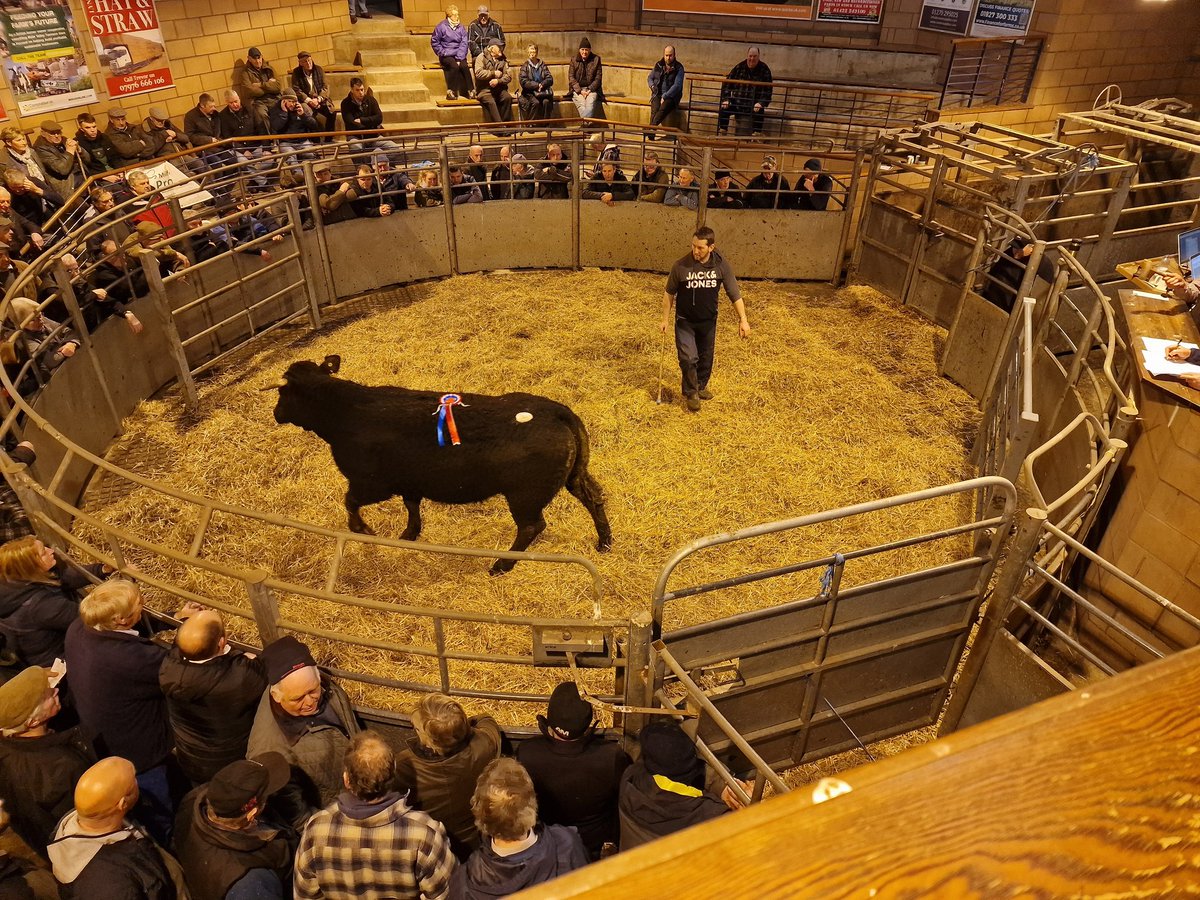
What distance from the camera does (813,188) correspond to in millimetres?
10336

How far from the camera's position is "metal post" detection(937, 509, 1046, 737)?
390 cm

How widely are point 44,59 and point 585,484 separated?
1024cm

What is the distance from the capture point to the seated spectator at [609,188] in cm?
1057

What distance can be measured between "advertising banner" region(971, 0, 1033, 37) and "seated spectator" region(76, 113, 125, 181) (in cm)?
1518

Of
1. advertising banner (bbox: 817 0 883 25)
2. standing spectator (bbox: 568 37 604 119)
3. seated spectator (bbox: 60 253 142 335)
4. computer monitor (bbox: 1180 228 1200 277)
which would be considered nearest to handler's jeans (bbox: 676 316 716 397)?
computer monitor (bbox: 1180 228 1200 277)

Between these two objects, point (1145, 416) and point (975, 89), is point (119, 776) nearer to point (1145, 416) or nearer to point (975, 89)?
point (1145, 416)

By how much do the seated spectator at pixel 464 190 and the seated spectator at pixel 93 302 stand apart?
4416 mm

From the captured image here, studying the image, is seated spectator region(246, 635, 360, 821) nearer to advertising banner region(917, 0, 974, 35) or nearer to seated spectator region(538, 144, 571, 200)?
seated spectator region(538, 144, 571, 200)

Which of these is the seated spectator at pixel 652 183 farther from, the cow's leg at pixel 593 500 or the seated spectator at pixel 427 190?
the cow's leg at pixel 593 500

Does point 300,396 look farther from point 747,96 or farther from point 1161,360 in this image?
→ point 747,96

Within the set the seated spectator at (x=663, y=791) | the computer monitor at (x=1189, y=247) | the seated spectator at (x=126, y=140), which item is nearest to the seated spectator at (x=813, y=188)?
the computer monitor at (x=1189, y=247)

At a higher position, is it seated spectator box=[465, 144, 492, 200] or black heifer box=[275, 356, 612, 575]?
seated spectator box=[465, 144, 492, 200]

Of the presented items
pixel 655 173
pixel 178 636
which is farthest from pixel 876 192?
→ pixel 178 636

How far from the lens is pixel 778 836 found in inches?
30.3
